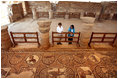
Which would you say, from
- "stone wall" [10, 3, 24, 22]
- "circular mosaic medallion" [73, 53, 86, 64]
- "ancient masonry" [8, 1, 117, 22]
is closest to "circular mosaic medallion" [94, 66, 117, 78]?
"circular mosaic medallion" [73, 53, 86, 64]

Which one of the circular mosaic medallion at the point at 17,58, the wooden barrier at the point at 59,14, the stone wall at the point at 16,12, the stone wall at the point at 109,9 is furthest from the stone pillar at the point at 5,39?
the stone wall at the point at 109,9

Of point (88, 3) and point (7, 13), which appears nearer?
point (7, 13)

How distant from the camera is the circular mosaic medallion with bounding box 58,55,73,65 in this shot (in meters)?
3.31

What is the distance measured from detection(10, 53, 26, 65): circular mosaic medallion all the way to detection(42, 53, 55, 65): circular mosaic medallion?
36.3 inches

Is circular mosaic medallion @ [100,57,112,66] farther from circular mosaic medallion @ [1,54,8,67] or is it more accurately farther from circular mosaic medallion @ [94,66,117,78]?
circular mosaic medallion @ [1,54,8,67]

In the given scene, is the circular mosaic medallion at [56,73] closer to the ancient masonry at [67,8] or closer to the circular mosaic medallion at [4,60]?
the circular mosaic medallion at [4,60]

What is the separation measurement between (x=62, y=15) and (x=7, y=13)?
6337 mm

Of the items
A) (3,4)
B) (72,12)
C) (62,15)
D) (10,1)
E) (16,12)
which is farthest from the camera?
(62,15)

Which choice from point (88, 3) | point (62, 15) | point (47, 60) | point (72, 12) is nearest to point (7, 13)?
point (62, 15)

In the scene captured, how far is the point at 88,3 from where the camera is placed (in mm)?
9516

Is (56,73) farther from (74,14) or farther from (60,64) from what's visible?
(74,14)

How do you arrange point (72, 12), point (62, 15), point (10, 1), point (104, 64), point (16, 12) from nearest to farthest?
point (104, 64)
point (10, 1)
point (16, 12)
point (72, 12)
point (62, 15)

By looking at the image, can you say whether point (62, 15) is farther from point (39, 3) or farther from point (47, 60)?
point (47, 60)

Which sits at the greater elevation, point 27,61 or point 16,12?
point 16,12
